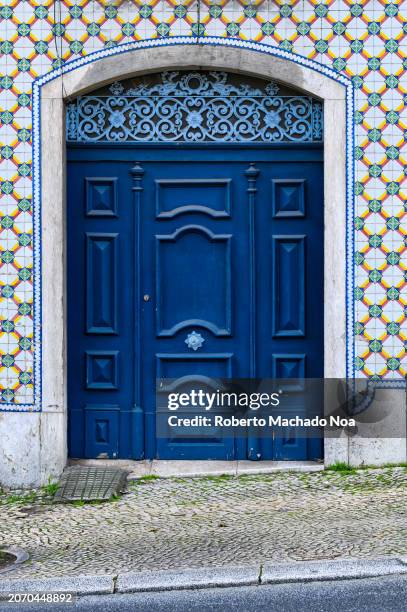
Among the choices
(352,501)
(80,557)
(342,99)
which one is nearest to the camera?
(80,557)

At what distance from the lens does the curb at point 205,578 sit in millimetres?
6758

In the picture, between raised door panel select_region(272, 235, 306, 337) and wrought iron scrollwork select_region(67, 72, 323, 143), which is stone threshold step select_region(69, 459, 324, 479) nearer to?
raised door panel select_region(272, 235, 306, 337)

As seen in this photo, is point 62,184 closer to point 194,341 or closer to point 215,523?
point 194,341

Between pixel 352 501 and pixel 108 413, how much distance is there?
2.11 metres

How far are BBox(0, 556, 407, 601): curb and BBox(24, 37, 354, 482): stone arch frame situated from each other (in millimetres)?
2457

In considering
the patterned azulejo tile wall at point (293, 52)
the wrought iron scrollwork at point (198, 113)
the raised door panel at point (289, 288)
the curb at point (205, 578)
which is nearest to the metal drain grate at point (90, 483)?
the patterned azulejo tile wall at point (293, 52)

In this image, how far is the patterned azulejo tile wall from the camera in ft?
30.3

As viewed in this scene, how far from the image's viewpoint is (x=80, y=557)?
7371 millimetres

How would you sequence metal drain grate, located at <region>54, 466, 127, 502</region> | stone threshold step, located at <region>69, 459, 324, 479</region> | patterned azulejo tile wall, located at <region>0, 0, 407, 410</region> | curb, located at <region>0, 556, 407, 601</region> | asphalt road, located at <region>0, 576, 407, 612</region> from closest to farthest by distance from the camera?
asphalt road, located at <region>0, 576, 407, 612</region> < curb, located at <region>0, 556, 407, 601</region> < metal drain grate, located at <region>54, 466, 127, 502</region> < patterned azulejo tile wall, located at <region>0, 0, 407, 410</region> < stone threshold step, located at <region>69, 459, 324, 479</region>

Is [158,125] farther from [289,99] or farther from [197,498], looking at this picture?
[197,498]

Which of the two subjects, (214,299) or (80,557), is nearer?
(80,557)

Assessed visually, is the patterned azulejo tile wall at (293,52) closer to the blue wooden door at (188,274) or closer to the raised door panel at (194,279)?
the blue wooden door at (188,274)

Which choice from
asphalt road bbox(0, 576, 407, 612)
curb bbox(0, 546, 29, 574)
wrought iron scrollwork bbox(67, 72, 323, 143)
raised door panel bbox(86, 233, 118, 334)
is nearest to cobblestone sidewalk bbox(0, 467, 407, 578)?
curb bbox(0, 546, 29, 574)

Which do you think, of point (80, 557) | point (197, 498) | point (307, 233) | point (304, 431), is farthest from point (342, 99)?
point (80, 557)
